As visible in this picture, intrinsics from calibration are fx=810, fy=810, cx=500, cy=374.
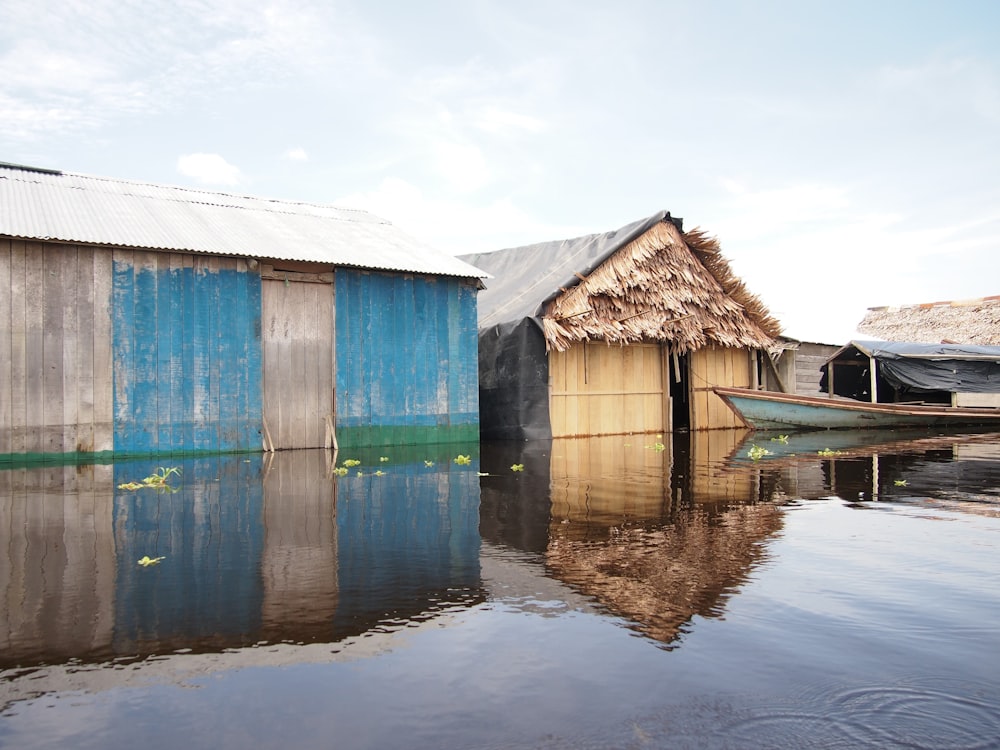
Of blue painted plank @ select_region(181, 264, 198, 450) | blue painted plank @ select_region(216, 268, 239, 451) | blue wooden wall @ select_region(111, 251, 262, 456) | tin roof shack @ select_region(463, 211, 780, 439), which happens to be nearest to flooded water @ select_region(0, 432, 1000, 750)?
blue wooden wall @ select_region(111, 251, 262, 456)

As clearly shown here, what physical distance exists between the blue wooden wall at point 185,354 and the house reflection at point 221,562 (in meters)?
2.54

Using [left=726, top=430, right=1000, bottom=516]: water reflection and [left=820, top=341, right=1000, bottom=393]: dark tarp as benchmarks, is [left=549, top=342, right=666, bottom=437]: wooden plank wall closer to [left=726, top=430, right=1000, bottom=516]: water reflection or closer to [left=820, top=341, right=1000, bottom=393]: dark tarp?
[left=726, top=430, right=1000, bottom=516]: water reflection

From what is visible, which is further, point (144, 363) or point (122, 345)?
point (144, 363)

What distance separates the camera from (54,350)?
1052 cm

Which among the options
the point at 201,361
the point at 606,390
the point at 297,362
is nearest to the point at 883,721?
the point at 201,361

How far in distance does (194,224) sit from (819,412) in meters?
12.6

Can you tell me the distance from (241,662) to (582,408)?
42.2 ft

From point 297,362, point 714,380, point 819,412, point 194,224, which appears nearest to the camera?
point 297,362

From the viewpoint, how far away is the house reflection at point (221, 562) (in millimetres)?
3566

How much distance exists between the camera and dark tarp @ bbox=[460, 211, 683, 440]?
14.9m

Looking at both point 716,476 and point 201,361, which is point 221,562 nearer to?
point 716,476

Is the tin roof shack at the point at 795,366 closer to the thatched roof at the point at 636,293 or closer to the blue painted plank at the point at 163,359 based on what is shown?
the thatched roof at the point at 636,293

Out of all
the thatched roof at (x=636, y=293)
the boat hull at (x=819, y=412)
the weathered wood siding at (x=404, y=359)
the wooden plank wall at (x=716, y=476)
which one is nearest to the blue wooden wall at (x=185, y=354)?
the weathered wood siding at (x=404, y=359)

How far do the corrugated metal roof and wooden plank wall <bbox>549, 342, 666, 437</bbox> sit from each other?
10.2 ft
